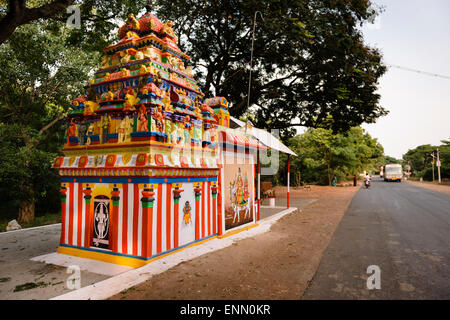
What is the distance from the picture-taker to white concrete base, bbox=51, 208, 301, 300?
3990 millimetres

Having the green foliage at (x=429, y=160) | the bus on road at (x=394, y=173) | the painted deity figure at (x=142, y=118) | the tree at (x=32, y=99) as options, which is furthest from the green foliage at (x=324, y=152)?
the painted deity figure at (x=142, y=118)

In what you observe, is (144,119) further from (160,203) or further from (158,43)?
(158,43)

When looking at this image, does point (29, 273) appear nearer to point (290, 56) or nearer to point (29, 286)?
point (29, 286)

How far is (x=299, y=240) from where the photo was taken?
307 inches

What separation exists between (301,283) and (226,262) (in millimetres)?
1711

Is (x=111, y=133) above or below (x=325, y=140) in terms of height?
below

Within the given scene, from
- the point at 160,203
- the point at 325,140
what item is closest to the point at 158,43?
the point at 160,203

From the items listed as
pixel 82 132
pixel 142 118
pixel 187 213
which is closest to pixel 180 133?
pixel 142 118

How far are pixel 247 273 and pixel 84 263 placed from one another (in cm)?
354

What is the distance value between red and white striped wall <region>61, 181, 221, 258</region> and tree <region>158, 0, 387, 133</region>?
949 cm

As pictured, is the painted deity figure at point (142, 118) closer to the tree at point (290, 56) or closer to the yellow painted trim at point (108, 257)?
the yellow painted trim at point (108, 257)

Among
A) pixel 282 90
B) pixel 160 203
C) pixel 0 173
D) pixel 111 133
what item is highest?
pixel 282 90

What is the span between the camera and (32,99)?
1409 centimetres

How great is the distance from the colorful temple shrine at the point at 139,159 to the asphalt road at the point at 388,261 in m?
3.27
